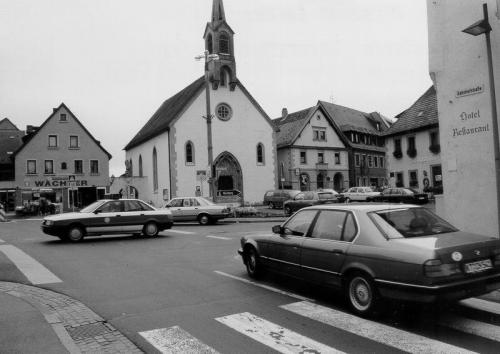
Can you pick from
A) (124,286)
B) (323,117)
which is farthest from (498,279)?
(323,117)

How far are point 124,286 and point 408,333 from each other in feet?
16.1

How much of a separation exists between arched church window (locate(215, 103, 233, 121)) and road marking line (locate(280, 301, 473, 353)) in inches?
1508

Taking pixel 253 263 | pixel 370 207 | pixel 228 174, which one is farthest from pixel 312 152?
pixel 370 207

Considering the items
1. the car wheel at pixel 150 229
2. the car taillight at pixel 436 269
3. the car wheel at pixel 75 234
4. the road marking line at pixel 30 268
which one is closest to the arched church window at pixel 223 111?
the car wheel at pixel 150 229

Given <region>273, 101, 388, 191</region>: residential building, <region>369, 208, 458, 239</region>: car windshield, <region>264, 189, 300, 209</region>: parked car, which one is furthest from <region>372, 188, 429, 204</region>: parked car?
<region>369, 208, 458, 239</region>: car windshield

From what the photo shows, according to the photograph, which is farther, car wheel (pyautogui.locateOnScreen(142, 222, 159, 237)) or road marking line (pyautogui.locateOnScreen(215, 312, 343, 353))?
car wheel (pyautogui.locateOnScreen(142, 222, 159, 237))

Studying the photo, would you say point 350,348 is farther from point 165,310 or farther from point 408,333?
point 165,310

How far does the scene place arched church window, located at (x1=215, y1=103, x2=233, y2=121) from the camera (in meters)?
44.0

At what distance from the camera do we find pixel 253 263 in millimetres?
8578

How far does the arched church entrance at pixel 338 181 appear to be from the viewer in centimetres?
5659

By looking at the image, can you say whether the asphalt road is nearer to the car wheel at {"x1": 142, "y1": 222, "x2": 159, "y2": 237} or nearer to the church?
the car wheel at {"x1": 142, "y1": 222, "x2": 159, "y2": 237}

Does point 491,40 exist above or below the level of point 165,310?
above

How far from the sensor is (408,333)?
5.24 m

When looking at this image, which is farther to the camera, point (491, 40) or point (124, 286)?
point (491, 40)
